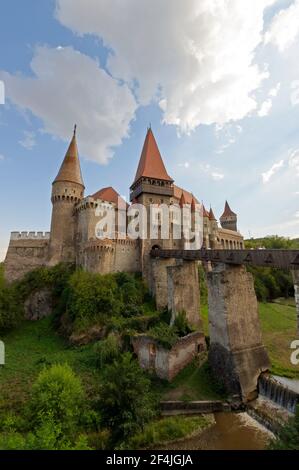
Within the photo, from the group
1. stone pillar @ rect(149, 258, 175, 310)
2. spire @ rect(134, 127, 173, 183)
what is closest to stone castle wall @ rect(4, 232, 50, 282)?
stone pillar @ rect(149, 258, 175, 310)

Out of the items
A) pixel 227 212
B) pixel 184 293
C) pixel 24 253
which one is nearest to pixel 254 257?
pixel 184 293

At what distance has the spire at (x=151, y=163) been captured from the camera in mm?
30370

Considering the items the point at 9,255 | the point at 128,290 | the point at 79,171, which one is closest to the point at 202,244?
the point at 128,290

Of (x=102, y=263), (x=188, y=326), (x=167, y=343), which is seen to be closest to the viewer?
(x=167, y=343)

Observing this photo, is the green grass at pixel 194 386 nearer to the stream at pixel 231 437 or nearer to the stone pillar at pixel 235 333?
the stone pillar at pixel 235 333

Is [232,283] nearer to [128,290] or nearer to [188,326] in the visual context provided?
[188,326]

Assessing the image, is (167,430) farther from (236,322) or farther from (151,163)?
(151,163)

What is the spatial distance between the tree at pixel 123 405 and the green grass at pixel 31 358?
3.27 meters

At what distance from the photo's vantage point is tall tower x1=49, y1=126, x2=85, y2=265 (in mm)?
26781

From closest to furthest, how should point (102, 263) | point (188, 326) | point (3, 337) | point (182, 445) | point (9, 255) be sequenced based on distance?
point (182, 445)
point (188, 326)
point (3, 337)
point (102, 263)
point (9, 255)

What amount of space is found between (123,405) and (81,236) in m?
18.4

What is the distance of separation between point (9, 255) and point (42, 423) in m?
22.5
